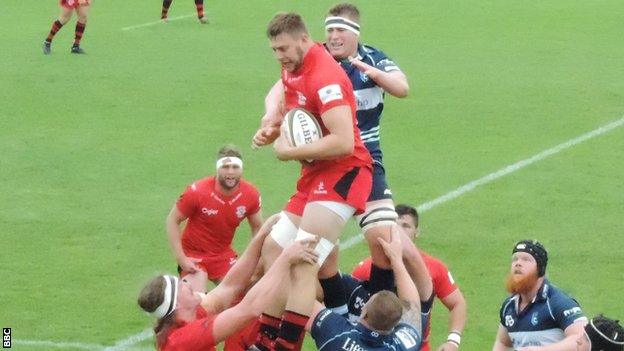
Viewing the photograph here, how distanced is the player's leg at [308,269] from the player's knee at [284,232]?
0.93 feet

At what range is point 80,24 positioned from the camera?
25312mm

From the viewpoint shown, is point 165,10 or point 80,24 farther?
point 165,10

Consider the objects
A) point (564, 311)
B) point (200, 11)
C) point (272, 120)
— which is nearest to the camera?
point (272, 120)

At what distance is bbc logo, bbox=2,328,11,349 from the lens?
11.8 metres

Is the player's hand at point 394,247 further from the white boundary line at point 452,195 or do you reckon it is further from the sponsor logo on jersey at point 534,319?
the white boundary line at point 452,195

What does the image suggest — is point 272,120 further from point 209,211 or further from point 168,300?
point 209,211

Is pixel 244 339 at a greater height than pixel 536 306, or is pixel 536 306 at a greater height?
pixel 536 306

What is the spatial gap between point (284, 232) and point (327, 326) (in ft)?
3.19

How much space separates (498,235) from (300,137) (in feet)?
23.3

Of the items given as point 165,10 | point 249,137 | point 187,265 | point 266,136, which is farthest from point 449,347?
point 165,10

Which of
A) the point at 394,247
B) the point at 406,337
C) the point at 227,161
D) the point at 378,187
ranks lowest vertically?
the point at 227,161

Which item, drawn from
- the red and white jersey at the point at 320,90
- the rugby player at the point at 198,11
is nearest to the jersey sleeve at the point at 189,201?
the red and white jersey at the point at 320,90

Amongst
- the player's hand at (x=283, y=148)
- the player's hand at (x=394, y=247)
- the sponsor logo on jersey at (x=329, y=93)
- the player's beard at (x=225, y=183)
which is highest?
the sponsor logo on jersey at (x=329, y=93)

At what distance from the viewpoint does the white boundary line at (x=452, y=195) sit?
1196 centimetres
